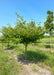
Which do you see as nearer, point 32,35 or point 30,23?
point 32,35

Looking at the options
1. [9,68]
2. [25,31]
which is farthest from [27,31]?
[9,68]

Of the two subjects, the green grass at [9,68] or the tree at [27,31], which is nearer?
the green grass at [9,68]

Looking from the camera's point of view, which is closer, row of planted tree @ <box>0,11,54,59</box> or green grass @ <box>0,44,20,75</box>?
green grass @ <box>0,44,20,75</box>

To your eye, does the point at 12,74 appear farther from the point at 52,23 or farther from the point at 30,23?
the point at 52,23

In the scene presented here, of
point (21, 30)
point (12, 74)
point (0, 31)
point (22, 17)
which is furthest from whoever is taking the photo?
point (0, 31)

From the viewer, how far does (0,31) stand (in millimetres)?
5422

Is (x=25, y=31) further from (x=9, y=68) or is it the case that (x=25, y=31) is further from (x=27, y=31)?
(x=9, y=68)

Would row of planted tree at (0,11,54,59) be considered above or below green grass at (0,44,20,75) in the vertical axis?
above

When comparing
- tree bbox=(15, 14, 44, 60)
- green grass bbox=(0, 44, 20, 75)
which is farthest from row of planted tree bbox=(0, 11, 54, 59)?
green grass bbox=(0, 44, 20, 75)

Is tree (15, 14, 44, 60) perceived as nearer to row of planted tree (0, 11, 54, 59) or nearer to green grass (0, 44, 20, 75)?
row of planted tree (0, 11, 54, 59)

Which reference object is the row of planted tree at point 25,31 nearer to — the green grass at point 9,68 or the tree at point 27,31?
the tree at point 27,31

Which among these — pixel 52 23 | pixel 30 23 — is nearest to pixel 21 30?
pixel 30 23

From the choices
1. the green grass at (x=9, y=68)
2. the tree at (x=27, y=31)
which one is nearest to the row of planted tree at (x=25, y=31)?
the tree at (x=27, y=31)

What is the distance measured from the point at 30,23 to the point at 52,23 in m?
6.22
